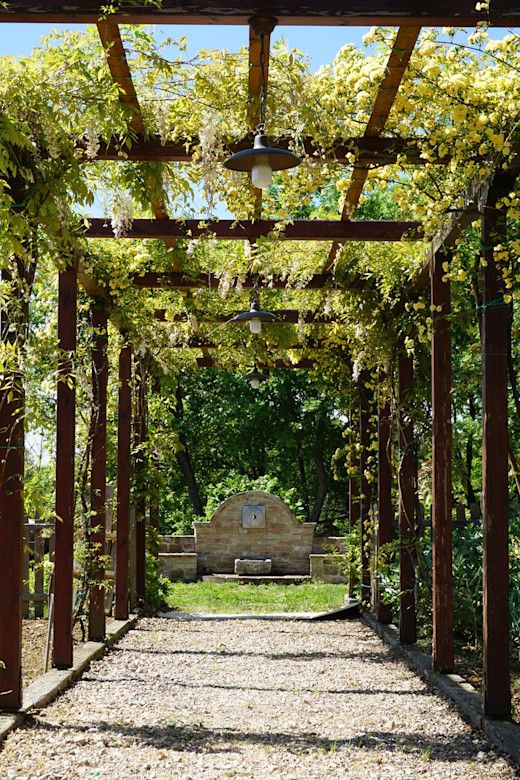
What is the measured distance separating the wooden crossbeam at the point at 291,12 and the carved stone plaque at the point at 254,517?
12.5 meters

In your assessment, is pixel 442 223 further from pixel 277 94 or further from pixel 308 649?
pixel 308 649

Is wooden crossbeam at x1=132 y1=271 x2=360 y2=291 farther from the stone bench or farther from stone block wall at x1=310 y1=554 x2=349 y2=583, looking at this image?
the stone bench

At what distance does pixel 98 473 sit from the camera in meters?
7.53

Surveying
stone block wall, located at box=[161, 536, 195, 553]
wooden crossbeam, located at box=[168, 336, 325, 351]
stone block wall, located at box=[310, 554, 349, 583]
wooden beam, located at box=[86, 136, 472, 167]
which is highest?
wooden beam, located at box=[86, 136, 472, 167]

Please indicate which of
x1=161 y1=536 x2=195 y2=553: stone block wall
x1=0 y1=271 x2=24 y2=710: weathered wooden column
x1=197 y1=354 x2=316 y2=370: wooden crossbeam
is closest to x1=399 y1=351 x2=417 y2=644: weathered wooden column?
x1=197 y1=354 x2=316 y2=370: wooden crossbeam

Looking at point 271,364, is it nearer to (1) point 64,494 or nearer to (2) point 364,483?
(2) point 364,483

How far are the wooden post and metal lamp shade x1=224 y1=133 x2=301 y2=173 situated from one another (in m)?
2.35

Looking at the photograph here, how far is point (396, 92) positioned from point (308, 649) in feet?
16.6

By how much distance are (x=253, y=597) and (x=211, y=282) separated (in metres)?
6.13

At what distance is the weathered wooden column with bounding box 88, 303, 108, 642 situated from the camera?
7.41m

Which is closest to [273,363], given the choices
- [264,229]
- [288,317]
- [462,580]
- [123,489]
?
[288,317]

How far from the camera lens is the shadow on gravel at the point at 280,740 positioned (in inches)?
172

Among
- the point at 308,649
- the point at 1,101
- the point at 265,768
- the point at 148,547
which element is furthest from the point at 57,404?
the point at 148,547

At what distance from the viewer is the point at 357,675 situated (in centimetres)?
662
